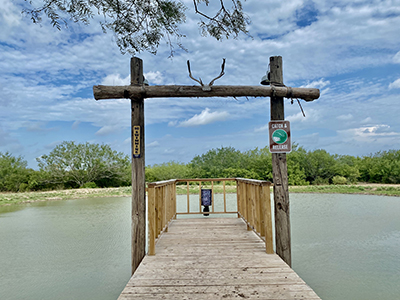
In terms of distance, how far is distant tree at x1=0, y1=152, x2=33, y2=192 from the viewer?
19.5 metres

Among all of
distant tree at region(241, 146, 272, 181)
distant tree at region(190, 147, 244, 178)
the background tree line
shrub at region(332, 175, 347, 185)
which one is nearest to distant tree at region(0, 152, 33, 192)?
the background tree line

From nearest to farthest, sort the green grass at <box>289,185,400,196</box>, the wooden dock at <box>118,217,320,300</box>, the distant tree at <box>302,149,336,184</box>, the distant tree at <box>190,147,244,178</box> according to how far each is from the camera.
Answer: the wooden dock at <box>118,217,320,300</box>, the green grass at <box>289,185,400,196</box>, the distant tree at <box>302,149,336,184</box>, the distant tree at <box>190,147,244,178</box>

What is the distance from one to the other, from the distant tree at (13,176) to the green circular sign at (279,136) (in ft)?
68.4

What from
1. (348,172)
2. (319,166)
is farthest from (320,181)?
(348,172)

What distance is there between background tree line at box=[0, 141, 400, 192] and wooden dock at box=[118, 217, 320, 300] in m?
17.6

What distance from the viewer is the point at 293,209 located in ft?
30.6

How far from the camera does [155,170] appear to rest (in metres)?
21.7

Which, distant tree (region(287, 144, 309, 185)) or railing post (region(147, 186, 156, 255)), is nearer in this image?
railing post (region(147, 186, 156, 255))

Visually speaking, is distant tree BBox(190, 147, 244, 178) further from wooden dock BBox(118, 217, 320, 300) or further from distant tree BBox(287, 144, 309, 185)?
wooden dock BBox(118, 217, 320, 300)

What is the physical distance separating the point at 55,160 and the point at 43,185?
2064 mm

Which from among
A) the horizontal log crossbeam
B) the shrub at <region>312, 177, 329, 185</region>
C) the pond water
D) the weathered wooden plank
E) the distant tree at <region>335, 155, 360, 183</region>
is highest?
the horizontal log crossbeam

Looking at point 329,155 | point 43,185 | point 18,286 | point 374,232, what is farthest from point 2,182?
point 329,155

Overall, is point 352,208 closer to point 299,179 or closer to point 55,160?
point 299,179

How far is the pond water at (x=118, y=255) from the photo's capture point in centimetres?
352
